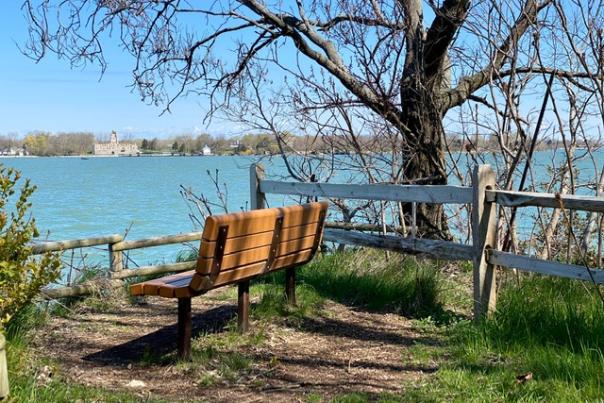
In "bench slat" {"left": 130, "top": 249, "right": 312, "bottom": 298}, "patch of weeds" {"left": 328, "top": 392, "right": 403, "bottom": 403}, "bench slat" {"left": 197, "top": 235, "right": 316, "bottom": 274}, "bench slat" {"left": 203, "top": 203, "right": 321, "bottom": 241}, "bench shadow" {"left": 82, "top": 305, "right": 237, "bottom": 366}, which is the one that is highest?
"bench slat" {"left": 203, "top": 203, "right": 321, "bottom": 241}

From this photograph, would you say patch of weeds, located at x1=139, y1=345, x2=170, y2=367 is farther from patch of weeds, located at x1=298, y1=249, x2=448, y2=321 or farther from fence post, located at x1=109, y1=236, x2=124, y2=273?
fence post, located at x1=109, y1=236, x2=124, y2=273

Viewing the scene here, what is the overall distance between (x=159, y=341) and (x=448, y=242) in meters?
2.62

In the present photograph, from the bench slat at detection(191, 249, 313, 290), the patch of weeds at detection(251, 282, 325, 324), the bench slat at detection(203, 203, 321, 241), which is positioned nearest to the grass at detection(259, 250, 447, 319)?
the patch of weeds at detection(251, 282, 325, 324)

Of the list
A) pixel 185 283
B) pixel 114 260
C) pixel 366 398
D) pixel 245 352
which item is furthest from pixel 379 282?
pixel 114 260

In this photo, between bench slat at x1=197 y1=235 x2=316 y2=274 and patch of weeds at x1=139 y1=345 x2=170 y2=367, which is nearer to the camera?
bench slat at x1=197 y1=235 x2=316 y2=274

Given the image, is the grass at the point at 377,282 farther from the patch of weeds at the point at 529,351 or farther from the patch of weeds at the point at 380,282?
the patch of weeds at the point at 529,351

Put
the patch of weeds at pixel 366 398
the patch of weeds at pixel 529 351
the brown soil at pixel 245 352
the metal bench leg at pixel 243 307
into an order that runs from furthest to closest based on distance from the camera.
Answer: the metal bench leg at pixel 243 307
the brown soil at pixel 245 352
the patch of weeds at pixel 366 398
the patch of weeds at pixel 529 351

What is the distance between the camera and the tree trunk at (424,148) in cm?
821

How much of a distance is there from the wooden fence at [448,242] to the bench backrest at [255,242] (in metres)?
0.74

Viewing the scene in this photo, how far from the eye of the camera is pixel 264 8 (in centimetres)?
909

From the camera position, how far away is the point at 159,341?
548cm

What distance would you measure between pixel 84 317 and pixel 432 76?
16.1 feet

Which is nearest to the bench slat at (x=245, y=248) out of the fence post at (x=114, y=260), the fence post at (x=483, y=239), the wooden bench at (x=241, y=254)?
the wooden bench at (x=241, y=254)

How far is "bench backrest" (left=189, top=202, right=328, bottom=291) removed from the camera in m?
4.64
